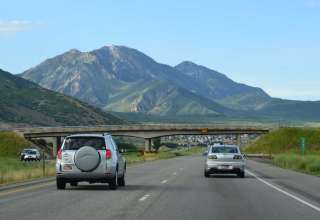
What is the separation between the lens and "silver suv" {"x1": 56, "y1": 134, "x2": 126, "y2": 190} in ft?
79.3

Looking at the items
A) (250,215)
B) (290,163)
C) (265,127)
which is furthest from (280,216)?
(265,127)

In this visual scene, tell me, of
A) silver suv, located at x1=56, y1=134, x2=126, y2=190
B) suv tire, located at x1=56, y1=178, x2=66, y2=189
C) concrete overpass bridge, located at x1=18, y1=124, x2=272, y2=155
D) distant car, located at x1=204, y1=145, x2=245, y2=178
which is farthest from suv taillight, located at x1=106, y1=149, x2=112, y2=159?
concrete overpass bridge, located at x1=18, y1=124, x2=272, y2=155

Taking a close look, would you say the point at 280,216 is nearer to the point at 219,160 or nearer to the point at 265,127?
the point at 219,160

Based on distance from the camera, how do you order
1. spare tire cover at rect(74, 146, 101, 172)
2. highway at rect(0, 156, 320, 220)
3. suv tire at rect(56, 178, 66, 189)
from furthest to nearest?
suv tire at rect(56, 178, 66, 189), spare tire cover at rect(74, 146, 101, 172), highway at rect(0, 156, 320, 220)

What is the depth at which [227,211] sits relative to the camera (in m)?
16.9

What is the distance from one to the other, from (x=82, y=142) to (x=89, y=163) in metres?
1.22

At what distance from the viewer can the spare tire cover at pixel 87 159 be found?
2412 centimetres

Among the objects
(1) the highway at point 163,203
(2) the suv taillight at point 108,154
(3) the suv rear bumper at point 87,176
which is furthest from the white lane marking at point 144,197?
(2) the suv taillight at point 108,154

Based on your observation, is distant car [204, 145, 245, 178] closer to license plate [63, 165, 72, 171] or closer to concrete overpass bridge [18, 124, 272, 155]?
license plate [63, 165, 72, 171]

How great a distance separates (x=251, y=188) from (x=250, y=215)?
10.3 m

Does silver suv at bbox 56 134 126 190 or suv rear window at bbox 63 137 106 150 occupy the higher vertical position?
suv rear window at bbox 63 137 106 150

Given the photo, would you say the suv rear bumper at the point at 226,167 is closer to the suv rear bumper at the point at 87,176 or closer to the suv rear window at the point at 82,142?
the suv rear window at the point at 82,142

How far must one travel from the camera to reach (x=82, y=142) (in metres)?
25.2

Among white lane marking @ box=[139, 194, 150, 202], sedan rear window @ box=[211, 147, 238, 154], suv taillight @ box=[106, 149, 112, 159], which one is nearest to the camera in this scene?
white lane marking @ box=[139, 194, 150, 202]
